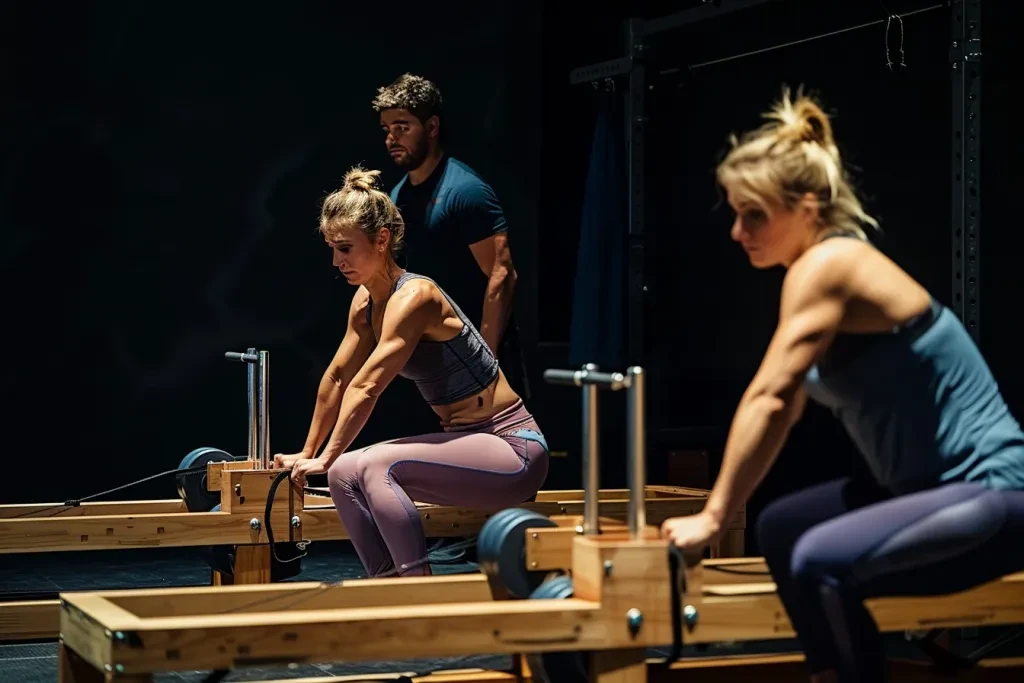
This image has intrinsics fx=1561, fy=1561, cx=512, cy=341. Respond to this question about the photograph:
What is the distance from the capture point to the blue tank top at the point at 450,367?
4.12m

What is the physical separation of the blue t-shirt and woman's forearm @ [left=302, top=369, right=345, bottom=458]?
1.64 feet

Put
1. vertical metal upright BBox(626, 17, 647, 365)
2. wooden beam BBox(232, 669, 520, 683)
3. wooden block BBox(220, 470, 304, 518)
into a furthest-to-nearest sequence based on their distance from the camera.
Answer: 1. vertical metal upright BBox(626, 17, 647, 365)
2. wooden block BBox(220, 470, 304, 518)
3. wooden beam BBox(232, 669, 520, 683)

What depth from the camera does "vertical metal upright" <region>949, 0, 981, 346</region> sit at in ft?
14.0

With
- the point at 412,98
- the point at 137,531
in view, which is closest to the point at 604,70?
the point at 412,98

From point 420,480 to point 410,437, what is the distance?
7.3 inches

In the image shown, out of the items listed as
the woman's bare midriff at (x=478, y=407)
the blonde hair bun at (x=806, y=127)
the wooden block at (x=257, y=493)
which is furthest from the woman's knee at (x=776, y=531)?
the wooden block at (x=257, y=493)

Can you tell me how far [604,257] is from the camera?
19.5ft

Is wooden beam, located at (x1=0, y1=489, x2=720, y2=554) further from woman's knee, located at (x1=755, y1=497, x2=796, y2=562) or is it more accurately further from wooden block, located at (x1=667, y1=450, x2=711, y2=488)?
woman's knee, located at (x1=755, y1=497, x2=796, y2=562)

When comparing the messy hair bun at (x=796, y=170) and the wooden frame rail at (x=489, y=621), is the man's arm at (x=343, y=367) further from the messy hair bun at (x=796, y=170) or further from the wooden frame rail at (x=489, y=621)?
the messy hair bun at (x=796, y=170)

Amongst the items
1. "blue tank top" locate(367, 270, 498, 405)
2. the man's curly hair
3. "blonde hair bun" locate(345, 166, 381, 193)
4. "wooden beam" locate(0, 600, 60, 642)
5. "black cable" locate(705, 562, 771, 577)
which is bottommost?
"wooden beam" locate(0, 600, 60, 642)

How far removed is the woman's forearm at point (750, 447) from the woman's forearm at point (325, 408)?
2.15m

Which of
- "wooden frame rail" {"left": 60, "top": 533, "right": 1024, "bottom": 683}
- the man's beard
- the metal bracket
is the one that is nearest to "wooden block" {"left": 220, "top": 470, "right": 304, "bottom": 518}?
the man's beard

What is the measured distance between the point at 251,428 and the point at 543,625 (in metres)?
2.12

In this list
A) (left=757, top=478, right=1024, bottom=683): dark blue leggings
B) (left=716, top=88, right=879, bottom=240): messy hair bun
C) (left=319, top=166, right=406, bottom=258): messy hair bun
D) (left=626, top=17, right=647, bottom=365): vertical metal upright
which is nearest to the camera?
(left=757, top=478, right=1024, bottom=683): dark blue leggings
